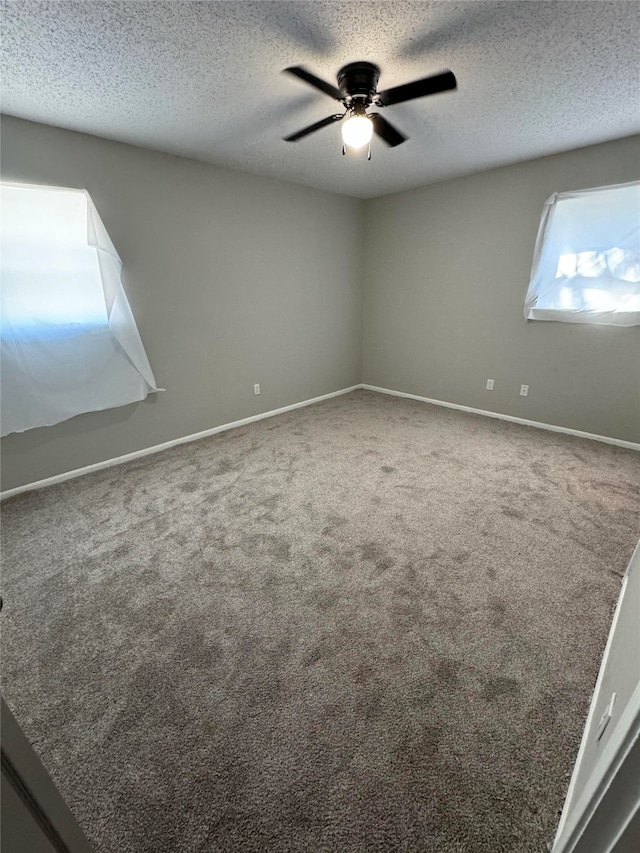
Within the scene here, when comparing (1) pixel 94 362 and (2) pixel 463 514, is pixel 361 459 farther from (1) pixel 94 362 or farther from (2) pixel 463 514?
(1) pixel 94 362

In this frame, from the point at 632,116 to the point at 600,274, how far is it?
993mm

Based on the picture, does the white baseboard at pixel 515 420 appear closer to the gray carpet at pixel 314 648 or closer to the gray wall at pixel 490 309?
the gray wall at pixel 490 309

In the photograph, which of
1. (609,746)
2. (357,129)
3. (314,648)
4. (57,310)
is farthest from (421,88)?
(57,310)

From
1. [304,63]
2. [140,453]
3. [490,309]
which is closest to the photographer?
[304,63]

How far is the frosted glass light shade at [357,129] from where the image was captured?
1.68 metres

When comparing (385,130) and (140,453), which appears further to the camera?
(140,453)

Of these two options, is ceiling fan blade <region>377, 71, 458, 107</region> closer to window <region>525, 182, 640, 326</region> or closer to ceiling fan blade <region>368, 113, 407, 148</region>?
ceiling fan blade <region>368, 113, 407, 148</region>

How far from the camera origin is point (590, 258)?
287 cm

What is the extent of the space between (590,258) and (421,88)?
2.22 meters

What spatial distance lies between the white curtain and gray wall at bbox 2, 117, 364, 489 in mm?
148

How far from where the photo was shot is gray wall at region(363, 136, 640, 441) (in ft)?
9.77

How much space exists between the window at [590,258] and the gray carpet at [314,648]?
51.0 inches

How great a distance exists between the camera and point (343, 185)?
3641 mm

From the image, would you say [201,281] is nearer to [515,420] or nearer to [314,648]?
[314,648]
